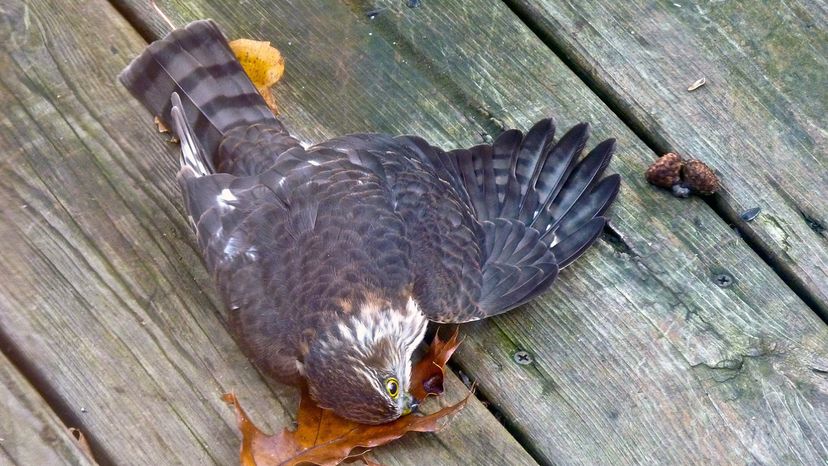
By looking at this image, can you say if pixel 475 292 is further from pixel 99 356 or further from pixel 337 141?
pixel 99 356

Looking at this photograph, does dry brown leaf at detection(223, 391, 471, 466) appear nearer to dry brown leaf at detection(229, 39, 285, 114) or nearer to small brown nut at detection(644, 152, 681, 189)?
small brown nut at detection(644, 152, 681, 189)

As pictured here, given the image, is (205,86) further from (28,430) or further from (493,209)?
(28,430)

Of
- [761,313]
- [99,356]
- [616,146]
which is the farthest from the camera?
[616,146]

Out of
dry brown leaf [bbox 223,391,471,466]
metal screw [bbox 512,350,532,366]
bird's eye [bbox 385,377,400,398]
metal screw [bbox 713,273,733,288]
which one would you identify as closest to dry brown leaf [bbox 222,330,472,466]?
dry brown leaf [bbox 223,391,471,466]

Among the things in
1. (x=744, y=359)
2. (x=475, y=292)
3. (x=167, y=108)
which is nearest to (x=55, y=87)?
(x=167, y=108)

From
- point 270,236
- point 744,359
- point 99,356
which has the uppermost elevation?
point 744,359

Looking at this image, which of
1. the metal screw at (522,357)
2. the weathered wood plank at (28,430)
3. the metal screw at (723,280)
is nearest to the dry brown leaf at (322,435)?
the metal screw at (522,357)
